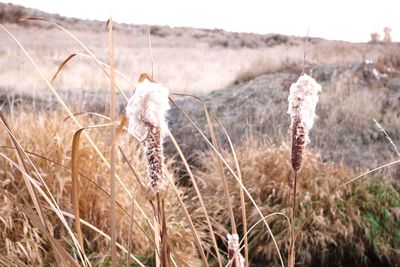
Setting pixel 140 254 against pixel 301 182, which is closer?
pixel 140 254

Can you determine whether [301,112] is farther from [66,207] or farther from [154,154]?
[66,207]

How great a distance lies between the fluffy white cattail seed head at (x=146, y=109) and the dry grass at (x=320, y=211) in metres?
2.66

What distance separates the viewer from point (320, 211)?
3336mm

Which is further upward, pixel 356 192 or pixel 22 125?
pixel 22 125

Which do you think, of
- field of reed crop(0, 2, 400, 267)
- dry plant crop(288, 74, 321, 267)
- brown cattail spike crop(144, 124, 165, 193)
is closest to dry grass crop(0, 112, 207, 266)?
field of reed crop(0, 2, 400, 267)

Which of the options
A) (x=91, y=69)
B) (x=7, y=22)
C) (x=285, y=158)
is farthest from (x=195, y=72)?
(x=285, y=158)

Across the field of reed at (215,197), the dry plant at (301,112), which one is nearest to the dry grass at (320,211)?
the field of reed at (215,197)

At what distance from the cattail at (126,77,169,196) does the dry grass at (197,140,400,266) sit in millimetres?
2648

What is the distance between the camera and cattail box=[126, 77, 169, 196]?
1.88 feet

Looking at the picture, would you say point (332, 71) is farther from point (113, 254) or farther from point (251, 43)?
point (251, 43)

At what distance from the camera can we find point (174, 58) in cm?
1140

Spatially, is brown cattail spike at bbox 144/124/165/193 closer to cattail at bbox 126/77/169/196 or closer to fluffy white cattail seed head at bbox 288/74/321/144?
cattail at bbox 126/77/169/196

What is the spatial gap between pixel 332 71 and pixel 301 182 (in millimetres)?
3635

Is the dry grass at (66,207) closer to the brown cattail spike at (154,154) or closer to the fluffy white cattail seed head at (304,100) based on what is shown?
the fluffy white cattail seed head at (304,100)
